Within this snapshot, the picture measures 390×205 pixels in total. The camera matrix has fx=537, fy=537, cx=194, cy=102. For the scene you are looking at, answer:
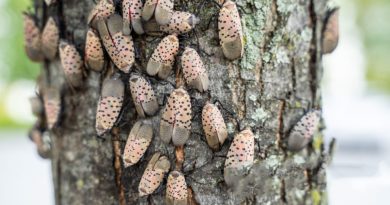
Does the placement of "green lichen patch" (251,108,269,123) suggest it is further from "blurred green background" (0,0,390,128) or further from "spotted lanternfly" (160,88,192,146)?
"blurred green background" (0,0,390,128)

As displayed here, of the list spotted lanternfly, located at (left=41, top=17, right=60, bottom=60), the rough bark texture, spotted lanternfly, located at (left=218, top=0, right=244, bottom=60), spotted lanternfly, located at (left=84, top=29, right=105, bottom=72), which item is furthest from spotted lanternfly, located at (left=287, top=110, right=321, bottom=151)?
spotted lanternfly, located at (left=41, top=17, right=60, bottom=60)

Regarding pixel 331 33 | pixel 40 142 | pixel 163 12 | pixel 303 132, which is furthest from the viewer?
pixel 40 142

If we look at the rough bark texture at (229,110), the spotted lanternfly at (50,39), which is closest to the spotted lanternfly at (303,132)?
the rough bark texture at (229,110)

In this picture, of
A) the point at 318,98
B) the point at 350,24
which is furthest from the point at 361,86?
the point at 318,98

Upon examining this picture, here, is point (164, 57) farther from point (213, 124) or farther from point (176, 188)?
point (176, 188)

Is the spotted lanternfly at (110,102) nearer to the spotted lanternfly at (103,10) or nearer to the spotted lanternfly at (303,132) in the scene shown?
the spotted lanternfly at (103,10)

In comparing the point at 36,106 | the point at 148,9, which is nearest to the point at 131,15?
the point at 148,9
